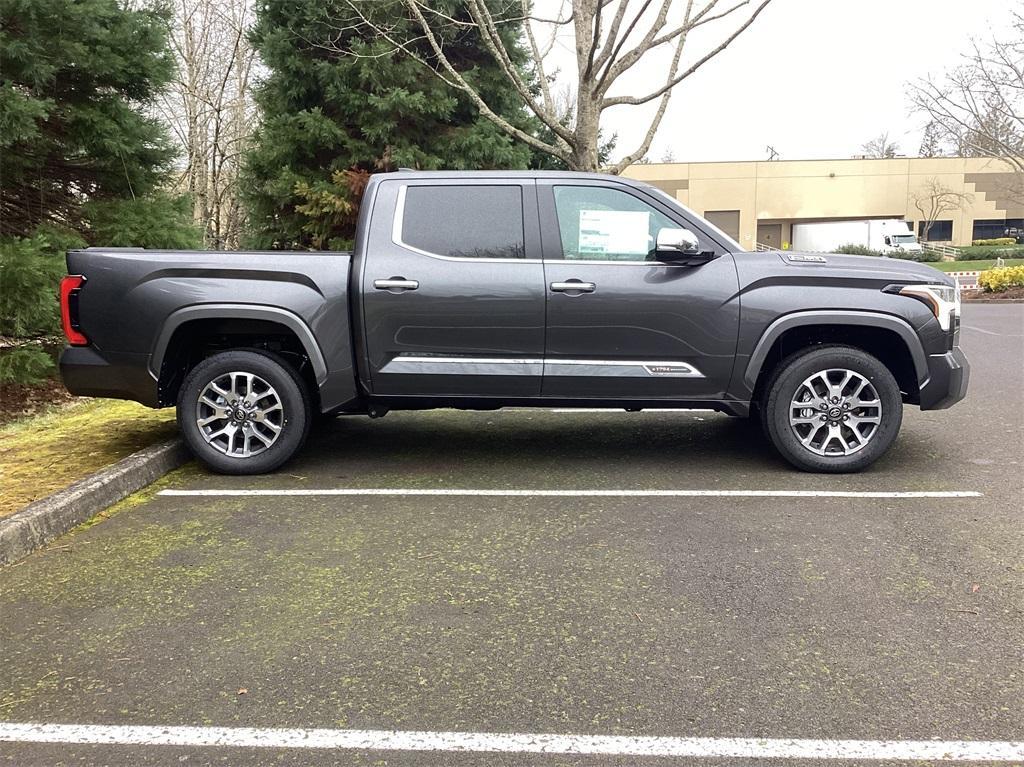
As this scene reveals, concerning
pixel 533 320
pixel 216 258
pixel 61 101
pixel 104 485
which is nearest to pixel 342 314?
pixel 216 258

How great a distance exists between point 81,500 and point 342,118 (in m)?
12.4

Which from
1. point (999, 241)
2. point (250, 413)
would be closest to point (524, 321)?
point (250, 413)

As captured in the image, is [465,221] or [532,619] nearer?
[532,619]

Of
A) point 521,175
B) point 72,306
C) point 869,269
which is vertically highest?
point 521,175

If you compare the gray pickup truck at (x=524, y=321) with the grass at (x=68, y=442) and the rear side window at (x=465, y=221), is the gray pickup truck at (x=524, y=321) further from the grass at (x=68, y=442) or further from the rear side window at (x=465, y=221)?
the grass at (x=68, y=442)

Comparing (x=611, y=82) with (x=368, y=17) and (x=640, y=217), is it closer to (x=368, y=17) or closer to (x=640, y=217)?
(x=368, y=17)

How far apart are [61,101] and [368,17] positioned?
7616mm

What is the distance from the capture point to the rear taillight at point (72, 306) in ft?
16.8

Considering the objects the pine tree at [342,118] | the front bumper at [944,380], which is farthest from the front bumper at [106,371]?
the pine tree at [342,118]

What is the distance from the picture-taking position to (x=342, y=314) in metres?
5.20

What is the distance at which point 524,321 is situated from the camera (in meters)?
5.20

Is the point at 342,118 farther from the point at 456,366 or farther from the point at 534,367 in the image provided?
the point at 534,367

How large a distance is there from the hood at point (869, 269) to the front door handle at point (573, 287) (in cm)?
130

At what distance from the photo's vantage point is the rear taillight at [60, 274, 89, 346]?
16.8ft
